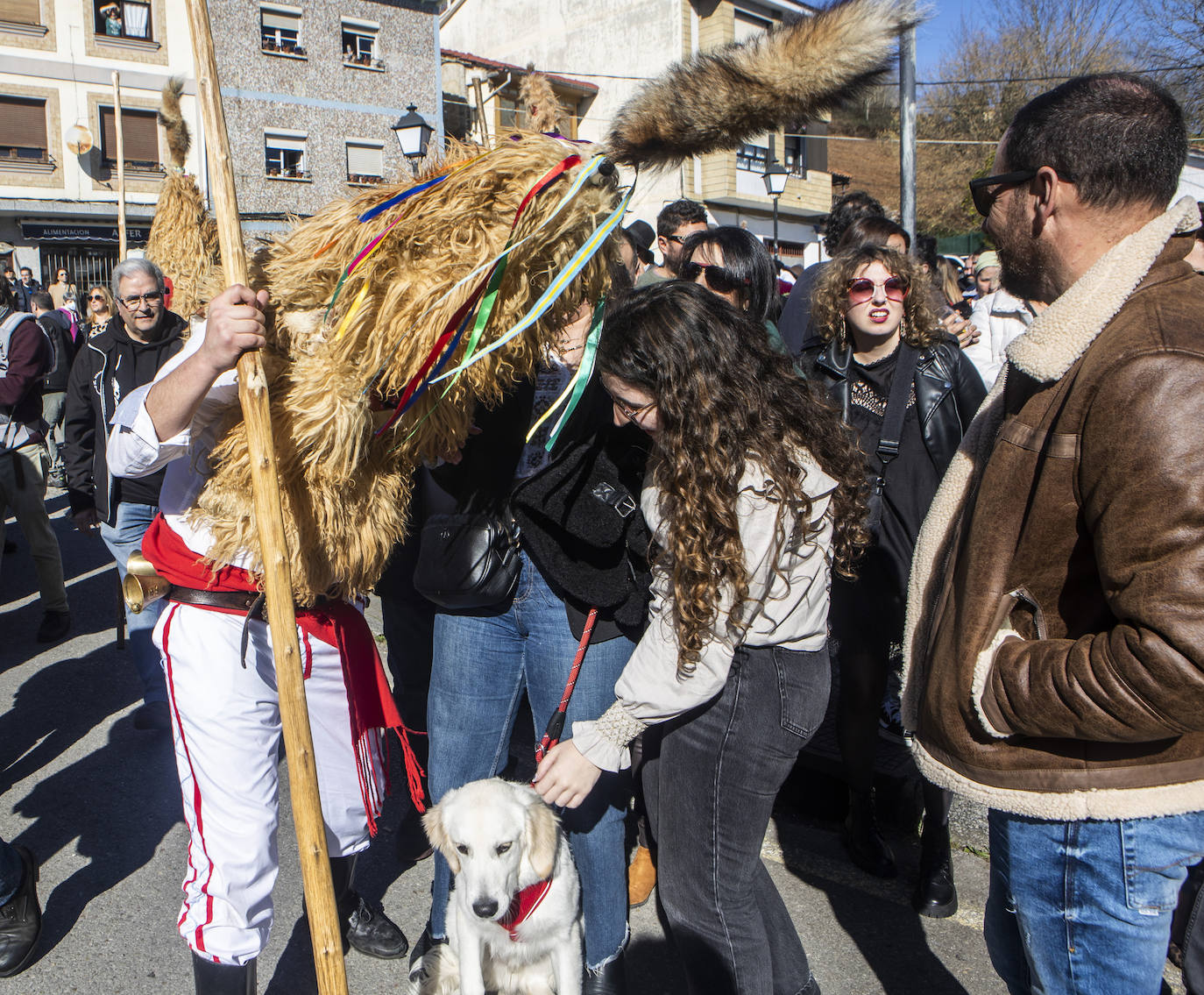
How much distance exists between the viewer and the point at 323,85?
73.4 ft

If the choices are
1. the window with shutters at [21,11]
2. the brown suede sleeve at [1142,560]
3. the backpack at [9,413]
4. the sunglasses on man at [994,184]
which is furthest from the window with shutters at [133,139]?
the brown suede sleeve at [1142,560]

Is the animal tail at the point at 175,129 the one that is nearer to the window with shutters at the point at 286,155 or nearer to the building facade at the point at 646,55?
the building facade at the point at 646,55

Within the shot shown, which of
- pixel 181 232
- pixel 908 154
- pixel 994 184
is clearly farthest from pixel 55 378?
pixel 908 154

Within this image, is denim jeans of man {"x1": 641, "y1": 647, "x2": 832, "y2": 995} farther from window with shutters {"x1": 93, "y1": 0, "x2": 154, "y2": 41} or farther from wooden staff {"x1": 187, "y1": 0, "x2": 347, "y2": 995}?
window with shutters {"x1": 93, "y1": 0, "x2": 154, "y2": 41}

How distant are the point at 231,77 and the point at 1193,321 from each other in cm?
2378

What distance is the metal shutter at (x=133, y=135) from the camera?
2081 cm

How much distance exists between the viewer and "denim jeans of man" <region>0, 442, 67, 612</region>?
5012mm

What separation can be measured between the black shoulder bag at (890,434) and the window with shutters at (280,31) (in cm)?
2288

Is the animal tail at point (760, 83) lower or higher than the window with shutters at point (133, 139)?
lower

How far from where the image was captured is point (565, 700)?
2291mm

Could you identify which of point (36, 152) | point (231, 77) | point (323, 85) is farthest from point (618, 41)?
point (36, 152)

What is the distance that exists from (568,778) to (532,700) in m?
0.48

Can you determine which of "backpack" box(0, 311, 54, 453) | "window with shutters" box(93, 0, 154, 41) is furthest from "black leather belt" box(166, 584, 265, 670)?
"window with shutters" box(93, 0, 154, 41)

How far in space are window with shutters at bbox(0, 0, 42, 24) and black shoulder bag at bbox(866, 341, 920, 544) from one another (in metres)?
23.9
